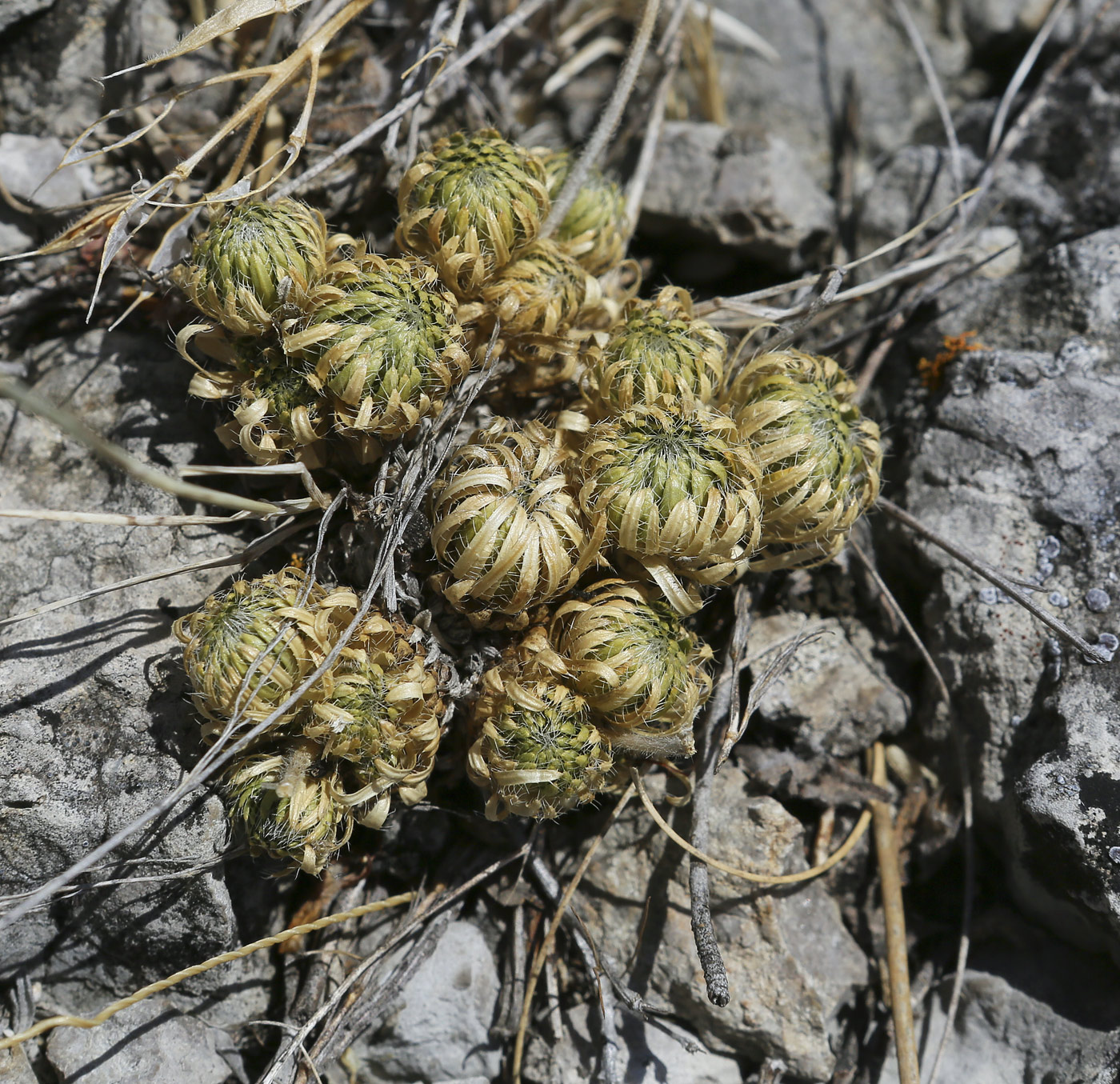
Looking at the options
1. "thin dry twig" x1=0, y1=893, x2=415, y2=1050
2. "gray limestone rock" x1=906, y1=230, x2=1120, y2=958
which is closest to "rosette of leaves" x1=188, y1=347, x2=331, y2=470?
"thin dry twig" x1=0, y1=893, x2=415, y2=1050

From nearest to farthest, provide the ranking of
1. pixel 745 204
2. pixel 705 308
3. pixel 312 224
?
pixel 312 224, pixel 705 308, pixel 745 204

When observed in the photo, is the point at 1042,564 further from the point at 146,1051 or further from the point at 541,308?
the point at 146,1051

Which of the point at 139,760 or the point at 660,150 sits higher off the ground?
the point at 660,150

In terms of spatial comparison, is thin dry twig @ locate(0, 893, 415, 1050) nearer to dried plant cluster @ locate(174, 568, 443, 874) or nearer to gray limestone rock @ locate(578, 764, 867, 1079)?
dried plant cluster @ locate(174, 568, 443, 874)

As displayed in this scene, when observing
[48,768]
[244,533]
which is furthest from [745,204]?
[48,768]

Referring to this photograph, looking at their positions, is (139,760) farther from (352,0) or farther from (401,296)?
(352,0)
